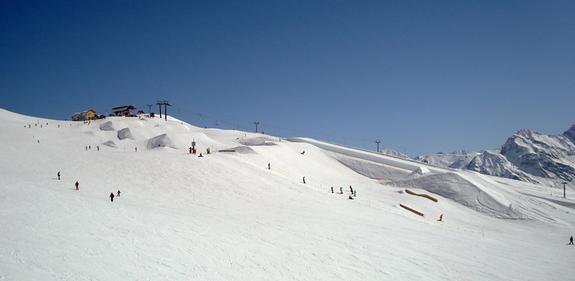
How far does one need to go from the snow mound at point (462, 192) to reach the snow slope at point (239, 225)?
0.72 feet

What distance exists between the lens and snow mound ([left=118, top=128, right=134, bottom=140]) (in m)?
69.6

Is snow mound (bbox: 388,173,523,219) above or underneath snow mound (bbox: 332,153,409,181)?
underneath

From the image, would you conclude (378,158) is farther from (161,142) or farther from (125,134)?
(125,134)

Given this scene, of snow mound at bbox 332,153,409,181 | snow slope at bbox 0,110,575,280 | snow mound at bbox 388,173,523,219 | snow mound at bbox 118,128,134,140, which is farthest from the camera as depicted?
snow mound at bbox 118,128,134,140

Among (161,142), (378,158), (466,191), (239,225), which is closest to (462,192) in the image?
(466,191)

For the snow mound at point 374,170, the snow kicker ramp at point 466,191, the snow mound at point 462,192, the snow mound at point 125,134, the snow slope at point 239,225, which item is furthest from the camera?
the snow mound at point 125,134

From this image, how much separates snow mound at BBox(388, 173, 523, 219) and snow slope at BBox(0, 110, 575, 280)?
22 cm

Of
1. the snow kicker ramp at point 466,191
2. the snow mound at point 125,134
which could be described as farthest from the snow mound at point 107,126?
the snow kicker ramp at point 466,191

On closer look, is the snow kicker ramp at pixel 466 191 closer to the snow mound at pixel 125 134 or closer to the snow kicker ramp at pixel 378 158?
the snow kicker ramp at pixel 378 158

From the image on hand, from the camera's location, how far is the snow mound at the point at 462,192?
→ 43125 mm

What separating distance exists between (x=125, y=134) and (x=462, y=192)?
2194 inches

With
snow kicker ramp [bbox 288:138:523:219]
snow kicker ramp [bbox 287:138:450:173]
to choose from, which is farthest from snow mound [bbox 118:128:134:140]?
snow kicker ramp [bbox 288:138:523:219]

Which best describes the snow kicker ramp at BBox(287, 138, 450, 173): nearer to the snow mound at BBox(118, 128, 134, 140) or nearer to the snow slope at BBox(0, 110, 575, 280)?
the snow slope at BBox(0, 110, 575, 280)

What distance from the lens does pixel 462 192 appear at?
46969 millimetres
